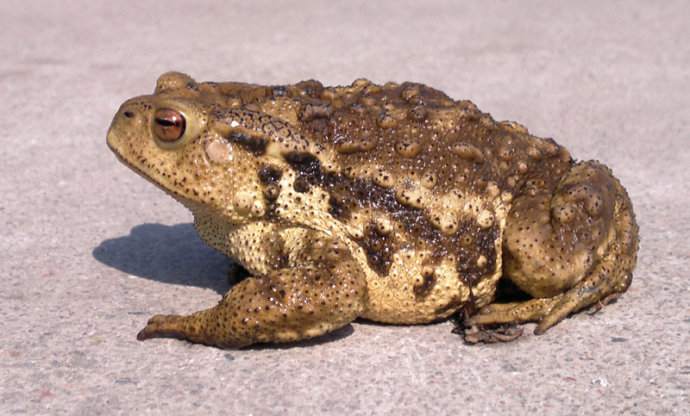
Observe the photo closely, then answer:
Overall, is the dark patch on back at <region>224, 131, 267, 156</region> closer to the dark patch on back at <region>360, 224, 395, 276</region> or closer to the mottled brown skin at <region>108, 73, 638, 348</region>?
the mottled brown skin at <region>108, 73, 638, 348</region>

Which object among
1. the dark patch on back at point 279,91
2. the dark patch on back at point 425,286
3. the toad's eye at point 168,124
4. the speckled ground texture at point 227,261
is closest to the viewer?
the speckled ground texture at point 227,261

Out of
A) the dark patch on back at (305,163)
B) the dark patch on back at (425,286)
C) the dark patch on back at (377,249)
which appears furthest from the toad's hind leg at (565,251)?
the dark patch on back at (305,163)

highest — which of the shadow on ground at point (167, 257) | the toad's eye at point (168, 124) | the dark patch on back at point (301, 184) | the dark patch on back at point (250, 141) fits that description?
the toad's eye at point (168, 124)

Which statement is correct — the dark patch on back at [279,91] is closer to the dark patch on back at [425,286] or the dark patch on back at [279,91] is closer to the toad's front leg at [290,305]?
the toad's front leg at [290,305]

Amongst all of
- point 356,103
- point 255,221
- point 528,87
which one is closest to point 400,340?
point 255,221

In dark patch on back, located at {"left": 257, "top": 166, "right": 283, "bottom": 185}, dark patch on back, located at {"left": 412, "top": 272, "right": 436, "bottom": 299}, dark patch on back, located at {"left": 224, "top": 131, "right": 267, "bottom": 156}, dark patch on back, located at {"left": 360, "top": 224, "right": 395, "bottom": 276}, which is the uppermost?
dark patch on back, located at {"left": 224, "top": 131, "right": 267, "bottom": 156}

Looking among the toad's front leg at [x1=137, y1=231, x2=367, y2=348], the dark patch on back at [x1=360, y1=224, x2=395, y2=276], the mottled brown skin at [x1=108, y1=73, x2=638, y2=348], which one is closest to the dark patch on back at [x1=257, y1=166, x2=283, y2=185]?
the mottled brown skin at [x1=108, y1=73, x2=638, y2=348]

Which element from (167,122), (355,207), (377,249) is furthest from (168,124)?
(377,249)
